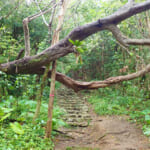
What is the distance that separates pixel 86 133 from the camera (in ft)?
17.4

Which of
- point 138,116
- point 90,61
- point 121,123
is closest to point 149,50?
point 138,116

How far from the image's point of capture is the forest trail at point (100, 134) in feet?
13.5

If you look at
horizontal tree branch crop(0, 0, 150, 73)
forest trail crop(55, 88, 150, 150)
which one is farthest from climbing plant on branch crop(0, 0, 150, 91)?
forest trail crop(55, 88, 150, 150)

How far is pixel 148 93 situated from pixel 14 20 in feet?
21.9

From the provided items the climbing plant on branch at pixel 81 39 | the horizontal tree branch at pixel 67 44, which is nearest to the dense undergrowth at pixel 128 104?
the climbing plant on branch at pixel 81 39

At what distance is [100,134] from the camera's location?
5.05 m

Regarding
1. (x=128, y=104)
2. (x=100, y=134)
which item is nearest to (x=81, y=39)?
(x=100, y=134)

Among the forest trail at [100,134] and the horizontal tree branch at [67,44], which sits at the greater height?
the horizontal tree branch at [67,44]

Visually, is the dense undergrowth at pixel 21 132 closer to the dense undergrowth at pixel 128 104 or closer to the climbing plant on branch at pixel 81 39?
the climbing plant on branch at pixel 81 39

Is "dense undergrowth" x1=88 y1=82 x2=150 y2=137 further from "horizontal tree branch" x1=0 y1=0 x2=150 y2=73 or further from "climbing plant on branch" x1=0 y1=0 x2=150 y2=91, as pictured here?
"horizontal tree branch" x1=0 y1=0 x2=150 y2=73

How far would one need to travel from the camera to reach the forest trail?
4.12 m

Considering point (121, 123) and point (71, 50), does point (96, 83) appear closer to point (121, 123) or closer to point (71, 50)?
point (71, 50)

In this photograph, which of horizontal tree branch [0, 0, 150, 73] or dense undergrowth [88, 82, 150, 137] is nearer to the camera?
horizontal tree branch [0, 0, 150, 73]

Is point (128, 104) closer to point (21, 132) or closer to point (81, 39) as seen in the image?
point (81, 39)
